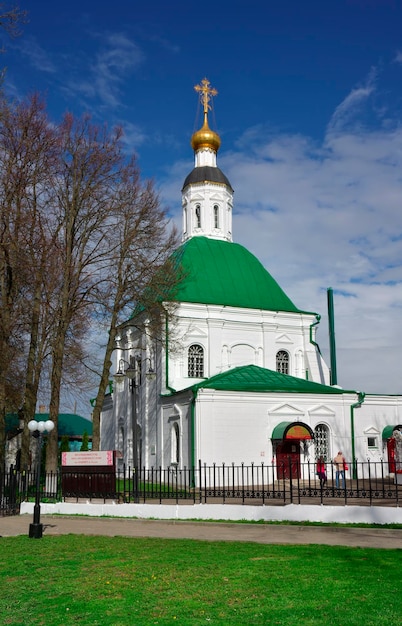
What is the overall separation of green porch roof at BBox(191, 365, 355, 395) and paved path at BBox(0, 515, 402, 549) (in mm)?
9933

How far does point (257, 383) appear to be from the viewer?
2717cm

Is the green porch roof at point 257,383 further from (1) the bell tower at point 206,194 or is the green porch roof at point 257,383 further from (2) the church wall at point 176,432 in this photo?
(1) the bell tower at point 206,194

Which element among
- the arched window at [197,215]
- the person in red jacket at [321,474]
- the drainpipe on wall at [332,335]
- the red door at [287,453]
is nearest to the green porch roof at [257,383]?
the red door at [287,453]

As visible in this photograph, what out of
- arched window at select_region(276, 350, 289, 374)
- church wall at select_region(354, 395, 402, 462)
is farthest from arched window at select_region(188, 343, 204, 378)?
church wall at select_region(354, 395, 402, 462)

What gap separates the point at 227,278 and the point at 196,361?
495cm

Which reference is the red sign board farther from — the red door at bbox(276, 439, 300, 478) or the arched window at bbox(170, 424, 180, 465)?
the red door at bbox(276, 439, 300, 478)

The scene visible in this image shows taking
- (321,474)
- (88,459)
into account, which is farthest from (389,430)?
(88,459)

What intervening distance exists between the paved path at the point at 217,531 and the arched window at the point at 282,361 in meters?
17.3

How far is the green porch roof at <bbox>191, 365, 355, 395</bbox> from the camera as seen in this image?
85.8 ft

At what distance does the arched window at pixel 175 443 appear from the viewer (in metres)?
27.1

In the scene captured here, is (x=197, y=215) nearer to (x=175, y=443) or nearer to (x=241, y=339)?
(x=241, y=339)

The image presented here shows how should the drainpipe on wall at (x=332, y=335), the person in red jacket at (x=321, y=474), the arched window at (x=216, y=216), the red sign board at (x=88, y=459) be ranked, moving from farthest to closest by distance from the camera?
1. the arched window at (x=216, y=216)
2. the drainpipe on wall at (x=332, y=335)
3. the red sign board at (x=88, y=459)
4. the person in red jacket at (x=321, y=474)

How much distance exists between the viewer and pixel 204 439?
2512 centimetres

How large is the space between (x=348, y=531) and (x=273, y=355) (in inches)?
736
